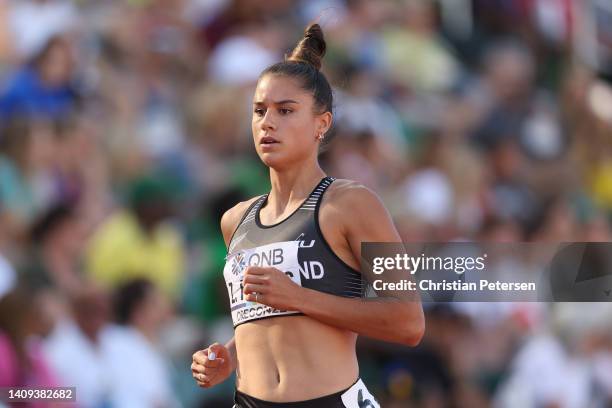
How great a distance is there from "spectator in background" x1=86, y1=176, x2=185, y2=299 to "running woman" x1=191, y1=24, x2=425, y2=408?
2.97 m

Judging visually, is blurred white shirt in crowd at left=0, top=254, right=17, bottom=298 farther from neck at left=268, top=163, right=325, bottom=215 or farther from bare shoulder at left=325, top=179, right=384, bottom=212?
bare shoulder at left=325, top=179, right=384, bottom=212

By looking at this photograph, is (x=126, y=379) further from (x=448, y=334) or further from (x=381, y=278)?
(x=381, y=278)

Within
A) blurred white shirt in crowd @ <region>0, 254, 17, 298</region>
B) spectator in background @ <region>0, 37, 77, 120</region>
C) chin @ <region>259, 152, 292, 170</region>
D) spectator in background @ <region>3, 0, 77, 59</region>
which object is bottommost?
chin @ <region>259, 152, 292, 170</region>

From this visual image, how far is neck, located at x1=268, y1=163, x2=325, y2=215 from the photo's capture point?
391 cm

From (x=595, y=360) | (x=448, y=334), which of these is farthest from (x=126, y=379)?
(x=595, y=360)

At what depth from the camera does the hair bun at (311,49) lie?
414cm

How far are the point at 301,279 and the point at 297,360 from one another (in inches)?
10.8

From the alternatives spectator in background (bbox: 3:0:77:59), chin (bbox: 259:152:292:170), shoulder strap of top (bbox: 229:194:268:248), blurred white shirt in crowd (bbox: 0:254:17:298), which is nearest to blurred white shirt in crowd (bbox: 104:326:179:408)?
blurred white shirt in crowd (bbox: 0:254:17:298)

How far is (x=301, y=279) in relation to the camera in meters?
3.71

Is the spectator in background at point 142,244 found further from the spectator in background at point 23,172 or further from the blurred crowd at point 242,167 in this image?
the spectator in background at point 23,172

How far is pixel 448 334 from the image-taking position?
7875mm

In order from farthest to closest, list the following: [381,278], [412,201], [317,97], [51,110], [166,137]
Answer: [412,201]
[166,137]
[51,110]
[317,97]
[381,278]

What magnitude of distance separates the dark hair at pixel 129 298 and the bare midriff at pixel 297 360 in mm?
3056

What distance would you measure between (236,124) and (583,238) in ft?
10.4
